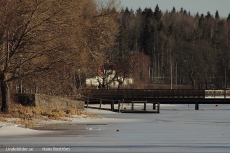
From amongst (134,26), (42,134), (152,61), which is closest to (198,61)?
(152,61)

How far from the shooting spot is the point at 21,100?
37219mm

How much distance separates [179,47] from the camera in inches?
6024

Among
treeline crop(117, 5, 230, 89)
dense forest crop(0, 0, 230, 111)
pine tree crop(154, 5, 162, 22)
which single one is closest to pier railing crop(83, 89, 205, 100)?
dense forest crop(0, 0, 230, 111)

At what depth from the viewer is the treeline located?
14512cm

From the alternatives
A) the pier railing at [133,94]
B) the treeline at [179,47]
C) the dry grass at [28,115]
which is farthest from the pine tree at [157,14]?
the dry grass at [28,115]

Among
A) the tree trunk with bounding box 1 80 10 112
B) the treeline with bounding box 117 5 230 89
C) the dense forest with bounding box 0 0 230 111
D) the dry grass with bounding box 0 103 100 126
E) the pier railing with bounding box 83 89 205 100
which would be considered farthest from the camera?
the treeline with bounding box 117 5 230 89

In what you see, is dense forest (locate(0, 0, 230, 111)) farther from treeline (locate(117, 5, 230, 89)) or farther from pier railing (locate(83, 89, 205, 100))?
treeline (locate(117, 5, 230, 89))

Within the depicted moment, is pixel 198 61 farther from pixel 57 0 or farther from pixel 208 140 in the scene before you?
pixel 208 140

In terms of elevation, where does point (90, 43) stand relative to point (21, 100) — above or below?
above

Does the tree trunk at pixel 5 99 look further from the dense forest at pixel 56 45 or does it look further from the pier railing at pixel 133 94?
the pier railing at pixel 133 94

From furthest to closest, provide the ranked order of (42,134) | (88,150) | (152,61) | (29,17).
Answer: (152,61)
(29,17)
(42,134)
(88,150)

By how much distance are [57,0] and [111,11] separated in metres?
24.5

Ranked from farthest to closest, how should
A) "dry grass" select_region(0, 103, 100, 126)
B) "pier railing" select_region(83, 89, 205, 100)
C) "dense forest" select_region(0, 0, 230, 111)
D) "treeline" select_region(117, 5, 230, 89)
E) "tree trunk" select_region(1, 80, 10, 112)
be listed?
"treeline" select_region(117, 5, 230, 89) < "pier railing" select_region(83, 89, 205, 100) < "tree trunk" select_region(1, 80, 10, 112) < "dense forest" select_region(0, 0, 230, 111) < "dry grass" select_region(0, 103, 100, 126)

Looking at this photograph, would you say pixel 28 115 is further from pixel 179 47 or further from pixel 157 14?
pixel 157 14
